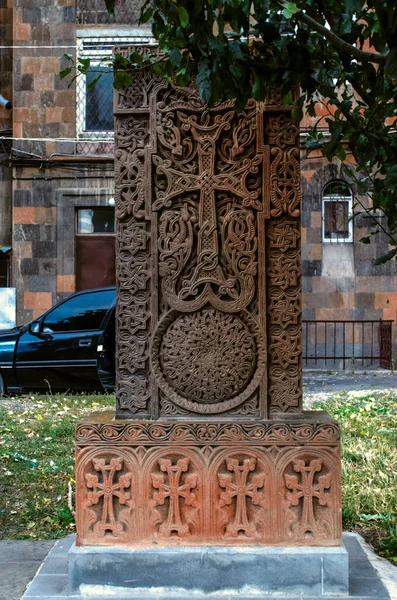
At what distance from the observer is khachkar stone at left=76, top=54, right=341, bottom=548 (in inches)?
144

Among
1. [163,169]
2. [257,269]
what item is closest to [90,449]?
[257,269]

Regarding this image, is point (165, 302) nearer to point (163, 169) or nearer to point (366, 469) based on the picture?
point (163, 169)

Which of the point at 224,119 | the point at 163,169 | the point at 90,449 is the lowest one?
the point at 90,449

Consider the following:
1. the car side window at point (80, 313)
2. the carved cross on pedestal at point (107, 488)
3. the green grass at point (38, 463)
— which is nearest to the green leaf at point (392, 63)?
the carved cross on pedestal at point (107, 488)

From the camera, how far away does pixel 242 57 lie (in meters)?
3.28

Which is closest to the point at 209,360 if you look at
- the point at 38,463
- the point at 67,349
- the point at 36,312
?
the point at 38,463

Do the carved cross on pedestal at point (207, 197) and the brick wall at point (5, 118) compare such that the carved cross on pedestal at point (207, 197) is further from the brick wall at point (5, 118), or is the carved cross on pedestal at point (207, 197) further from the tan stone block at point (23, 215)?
the brick wall at point (5, 118)

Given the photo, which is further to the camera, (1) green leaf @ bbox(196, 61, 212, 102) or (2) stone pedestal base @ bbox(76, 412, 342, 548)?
(2) stone pedestal base @ bbox(76, 412, 342, 548)

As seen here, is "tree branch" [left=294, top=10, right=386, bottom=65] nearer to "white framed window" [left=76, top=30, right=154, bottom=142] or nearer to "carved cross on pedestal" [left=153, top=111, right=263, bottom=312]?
"carved cross on pedestal" [left=153, top=111, right=263, bottom=312]

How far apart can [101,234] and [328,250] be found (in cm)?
509

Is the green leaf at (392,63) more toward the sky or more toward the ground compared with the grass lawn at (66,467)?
more toward the sky

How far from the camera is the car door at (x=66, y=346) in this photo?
34.4ft

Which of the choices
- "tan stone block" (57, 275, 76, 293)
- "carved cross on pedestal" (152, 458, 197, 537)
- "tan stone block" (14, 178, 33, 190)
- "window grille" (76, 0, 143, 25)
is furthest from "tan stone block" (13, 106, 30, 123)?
"carved cross on pedestal" (152, 458, 197, 537)

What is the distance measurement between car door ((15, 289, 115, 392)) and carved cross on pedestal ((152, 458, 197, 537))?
6880mm
